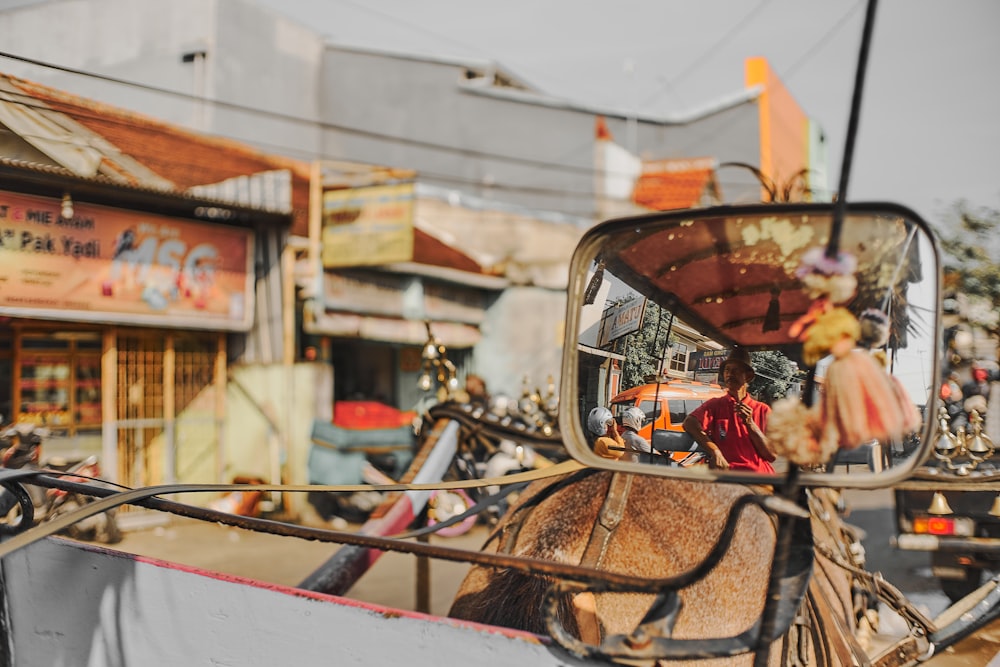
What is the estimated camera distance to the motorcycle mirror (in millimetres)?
1098

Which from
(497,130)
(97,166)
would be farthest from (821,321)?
(497,130)

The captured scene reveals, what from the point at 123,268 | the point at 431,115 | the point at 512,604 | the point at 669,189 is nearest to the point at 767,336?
the point at 512,604

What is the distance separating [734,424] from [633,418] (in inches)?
7.5

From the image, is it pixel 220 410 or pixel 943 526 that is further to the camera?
pixel 220 410

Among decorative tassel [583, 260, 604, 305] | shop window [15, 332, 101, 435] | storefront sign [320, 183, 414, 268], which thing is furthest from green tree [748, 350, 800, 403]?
shop window [15, 332, 101, 435]

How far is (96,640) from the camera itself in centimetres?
167

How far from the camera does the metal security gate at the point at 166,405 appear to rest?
8.13 meters

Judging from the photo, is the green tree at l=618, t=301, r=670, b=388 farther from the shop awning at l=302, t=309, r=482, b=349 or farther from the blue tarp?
the shop awning at l=302, t=309, r=482, b=349

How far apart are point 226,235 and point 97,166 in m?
3.13

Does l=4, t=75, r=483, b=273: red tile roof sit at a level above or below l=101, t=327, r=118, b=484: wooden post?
above

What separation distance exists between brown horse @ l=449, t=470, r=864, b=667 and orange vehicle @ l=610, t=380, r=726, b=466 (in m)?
0.48

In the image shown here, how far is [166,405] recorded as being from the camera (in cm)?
835

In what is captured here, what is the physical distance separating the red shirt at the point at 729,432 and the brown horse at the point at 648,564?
433 mm

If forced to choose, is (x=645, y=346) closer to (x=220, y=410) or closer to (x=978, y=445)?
(x=978, y=445)
